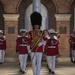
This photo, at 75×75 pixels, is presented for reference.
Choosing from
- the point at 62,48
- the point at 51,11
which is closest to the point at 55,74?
the point at 62,48

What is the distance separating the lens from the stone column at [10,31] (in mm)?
18406

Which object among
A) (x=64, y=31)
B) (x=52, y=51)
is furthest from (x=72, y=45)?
(x=52, y=51)

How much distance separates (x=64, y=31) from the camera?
18578 mm

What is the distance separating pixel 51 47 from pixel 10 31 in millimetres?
5757

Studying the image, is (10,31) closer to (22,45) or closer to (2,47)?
(2,47)

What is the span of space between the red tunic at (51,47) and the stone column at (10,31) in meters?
5.58

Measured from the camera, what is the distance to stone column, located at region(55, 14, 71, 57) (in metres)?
18.4

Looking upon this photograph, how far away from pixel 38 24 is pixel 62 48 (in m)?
8.99

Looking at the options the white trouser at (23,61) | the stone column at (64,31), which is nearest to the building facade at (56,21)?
the stone column at (64,31)

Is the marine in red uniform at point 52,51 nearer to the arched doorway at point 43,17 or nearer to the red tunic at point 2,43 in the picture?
the red tunic at point 2,43

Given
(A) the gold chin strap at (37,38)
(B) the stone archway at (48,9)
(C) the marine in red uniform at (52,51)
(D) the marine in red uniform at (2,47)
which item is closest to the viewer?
(A) the gold chin strap at (37,38)

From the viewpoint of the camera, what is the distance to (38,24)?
9664 mm

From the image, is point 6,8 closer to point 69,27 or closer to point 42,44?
point 69,27

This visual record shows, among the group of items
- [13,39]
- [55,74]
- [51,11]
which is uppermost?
[51,11]
